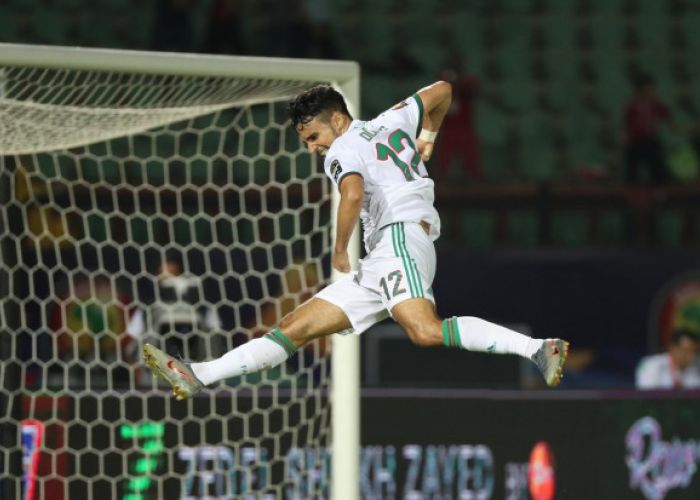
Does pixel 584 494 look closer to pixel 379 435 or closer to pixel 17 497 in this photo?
pixel 379 435

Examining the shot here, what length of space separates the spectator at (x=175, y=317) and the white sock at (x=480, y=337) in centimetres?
259

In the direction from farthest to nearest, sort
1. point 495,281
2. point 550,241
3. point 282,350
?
point 550,241 → point 495,281 → point 282,350

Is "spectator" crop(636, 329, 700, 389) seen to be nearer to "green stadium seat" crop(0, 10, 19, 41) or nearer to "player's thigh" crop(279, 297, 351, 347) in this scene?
"player's thigh" crop(279, 297, 351, 347)

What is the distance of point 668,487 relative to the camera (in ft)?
24.7

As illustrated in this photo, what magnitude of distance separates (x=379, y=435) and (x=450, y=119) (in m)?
4.50

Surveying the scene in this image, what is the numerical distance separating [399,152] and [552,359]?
967mm

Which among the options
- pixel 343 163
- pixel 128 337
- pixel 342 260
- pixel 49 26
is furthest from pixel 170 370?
pixel 49 26

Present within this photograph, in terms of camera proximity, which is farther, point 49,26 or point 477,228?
point 49,26

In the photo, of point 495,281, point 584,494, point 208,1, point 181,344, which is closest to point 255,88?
point 181,344

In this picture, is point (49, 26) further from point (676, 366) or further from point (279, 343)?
point (279, 343)

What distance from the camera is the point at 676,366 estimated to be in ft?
29.8

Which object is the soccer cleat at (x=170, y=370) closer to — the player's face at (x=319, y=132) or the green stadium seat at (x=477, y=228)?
the player's face at (x=319, y=132)

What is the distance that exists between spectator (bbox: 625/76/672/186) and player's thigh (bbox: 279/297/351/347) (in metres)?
6.33

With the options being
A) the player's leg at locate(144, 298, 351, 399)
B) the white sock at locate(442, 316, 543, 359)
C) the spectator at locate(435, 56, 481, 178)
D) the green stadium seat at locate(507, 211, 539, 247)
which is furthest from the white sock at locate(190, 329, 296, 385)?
the spectator at locate(435, 56, 481, 178)
